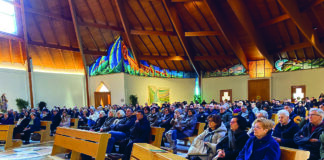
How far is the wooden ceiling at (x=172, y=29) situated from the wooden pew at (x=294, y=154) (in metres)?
9.54

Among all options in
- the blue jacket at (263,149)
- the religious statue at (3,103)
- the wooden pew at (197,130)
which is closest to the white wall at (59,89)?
the religious statue at (3,103)

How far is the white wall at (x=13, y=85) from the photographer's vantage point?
1223 centimetres

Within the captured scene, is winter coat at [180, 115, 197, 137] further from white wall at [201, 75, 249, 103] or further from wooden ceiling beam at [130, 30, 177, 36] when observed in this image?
white wall at [201, 75, 249, 103]

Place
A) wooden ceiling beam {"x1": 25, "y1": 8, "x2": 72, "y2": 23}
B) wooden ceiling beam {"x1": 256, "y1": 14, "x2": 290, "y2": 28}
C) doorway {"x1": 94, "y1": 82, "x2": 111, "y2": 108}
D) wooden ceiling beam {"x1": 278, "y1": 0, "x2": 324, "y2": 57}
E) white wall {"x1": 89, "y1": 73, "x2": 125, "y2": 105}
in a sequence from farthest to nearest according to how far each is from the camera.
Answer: doorway {"x1": 94, "y1": 82, "x2": 111, "y2": 108} < white wall {"x1": 89, "y1": 73, "x2": 125, "y2": 105} < wooden ceiling beam {"x1": 25, "y1": 8, "x2": 72, "y2": 23} < wooden ceiling beam {"x1": 256, "y1": 14, "x2": 290, "y2": 28} < wooden ceiling beam {"x1": 278, "y1": 0, "x2": 324, "y2": 57}

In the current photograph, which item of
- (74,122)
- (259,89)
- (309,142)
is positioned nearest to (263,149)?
(309,142)

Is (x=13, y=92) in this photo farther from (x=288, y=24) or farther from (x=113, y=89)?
(x=288, y=24)

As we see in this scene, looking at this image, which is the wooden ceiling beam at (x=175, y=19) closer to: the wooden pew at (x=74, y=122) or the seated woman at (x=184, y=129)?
the wooden pew at (x=74, y=122)

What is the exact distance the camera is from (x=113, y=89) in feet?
50.4

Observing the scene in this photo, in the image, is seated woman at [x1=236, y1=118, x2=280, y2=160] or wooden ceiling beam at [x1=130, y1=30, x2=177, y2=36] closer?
seated woman at [x1=236, y1=118, x2=280, y2=160]

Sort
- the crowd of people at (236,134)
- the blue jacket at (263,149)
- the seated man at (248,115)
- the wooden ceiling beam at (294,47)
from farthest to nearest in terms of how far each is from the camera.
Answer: the wooden ceiling beam at (294,47)
the seated man at (248,115)
the crowd of people at (236,134)
the blue jacket at (263,149)

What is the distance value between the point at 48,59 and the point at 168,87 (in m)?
9.42

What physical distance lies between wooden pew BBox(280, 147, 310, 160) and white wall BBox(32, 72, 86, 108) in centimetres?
1457

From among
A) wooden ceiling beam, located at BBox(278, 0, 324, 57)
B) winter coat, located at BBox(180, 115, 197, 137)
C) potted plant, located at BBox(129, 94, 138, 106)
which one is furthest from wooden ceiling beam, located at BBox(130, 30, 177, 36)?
winter coat, located at BBox(180, 115, 197, 137)

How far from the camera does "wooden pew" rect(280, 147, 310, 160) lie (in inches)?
76.6
